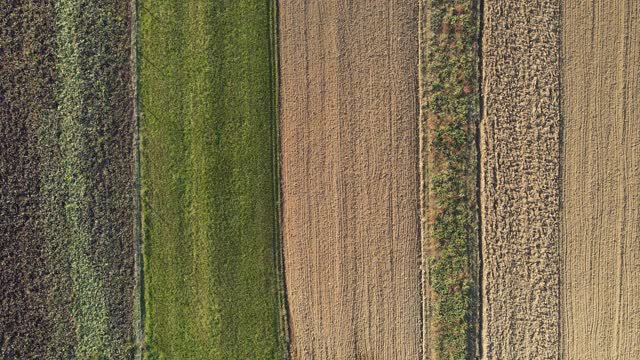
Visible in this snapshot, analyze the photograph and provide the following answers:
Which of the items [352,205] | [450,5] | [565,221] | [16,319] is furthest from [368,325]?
[16,319]

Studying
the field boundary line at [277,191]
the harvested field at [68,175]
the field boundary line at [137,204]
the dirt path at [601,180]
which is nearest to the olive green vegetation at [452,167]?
the dirt path at [601,180]

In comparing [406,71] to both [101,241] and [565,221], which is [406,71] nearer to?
[565,221]

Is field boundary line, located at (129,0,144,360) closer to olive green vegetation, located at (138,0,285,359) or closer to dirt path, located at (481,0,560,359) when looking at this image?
olive green vegetation, located at (138,0,285,359)

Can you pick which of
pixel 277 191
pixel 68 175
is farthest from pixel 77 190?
pixel 277 191

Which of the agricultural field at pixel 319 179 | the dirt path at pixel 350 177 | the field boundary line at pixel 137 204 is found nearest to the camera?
the agricultural field at pixel 319 179

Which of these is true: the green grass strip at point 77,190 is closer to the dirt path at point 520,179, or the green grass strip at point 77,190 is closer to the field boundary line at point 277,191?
the field boundary line at point 277,191

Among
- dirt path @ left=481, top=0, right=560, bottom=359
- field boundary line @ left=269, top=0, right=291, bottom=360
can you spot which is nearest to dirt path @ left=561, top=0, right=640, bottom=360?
dirt path @ left=481, top=0, right=560, bottom=359
